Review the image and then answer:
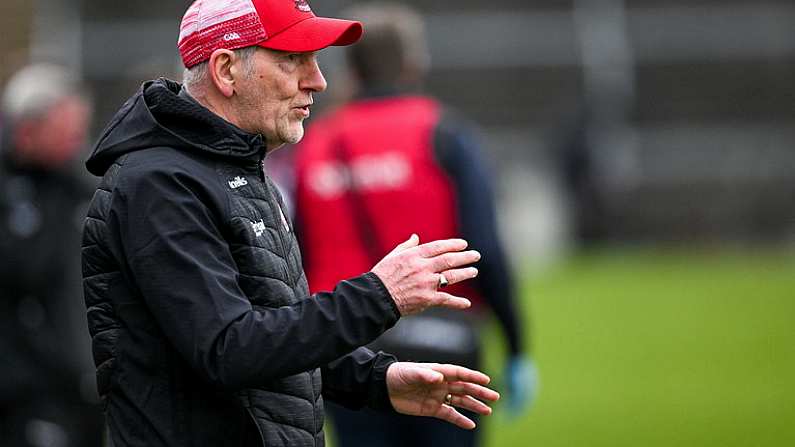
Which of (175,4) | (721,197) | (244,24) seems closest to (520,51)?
(721,197)

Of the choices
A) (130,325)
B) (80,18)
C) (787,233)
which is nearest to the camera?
(130,325)

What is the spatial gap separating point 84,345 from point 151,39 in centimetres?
1640

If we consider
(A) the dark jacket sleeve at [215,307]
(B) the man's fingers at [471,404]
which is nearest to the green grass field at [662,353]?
(B) the man's fingers at [471,404]

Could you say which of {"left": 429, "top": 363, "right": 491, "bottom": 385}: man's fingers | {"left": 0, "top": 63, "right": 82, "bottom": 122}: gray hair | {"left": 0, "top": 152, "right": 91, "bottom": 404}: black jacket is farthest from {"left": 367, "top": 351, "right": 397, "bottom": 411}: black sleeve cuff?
{"left": 0, "top": 63, "right": 82, "bottom": 122}: gray hair

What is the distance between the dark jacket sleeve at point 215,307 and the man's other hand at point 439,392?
0.32m

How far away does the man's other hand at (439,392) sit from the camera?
3.38 m

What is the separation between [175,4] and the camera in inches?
933

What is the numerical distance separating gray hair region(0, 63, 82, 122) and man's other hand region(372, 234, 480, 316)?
3266 mm

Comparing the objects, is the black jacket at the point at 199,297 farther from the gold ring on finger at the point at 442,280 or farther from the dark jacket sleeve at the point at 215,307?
the gold ring on finger at the point at 442,280

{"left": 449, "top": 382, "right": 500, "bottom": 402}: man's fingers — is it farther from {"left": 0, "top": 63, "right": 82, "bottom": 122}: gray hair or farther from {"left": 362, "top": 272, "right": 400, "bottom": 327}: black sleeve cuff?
{"left": 0, "top": 63, "right": 82, "bottom": 122}: gray hair

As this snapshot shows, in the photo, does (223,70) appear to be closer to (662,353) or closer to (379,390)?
(379,390)

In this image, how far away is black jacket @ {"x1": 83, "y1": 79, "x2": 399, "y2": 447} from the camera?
10.1 feet

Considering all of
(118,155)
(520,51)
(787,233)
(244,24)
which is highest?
(244,24)

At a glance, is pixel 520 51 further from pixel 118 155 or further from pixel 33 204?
pixel 118 155
